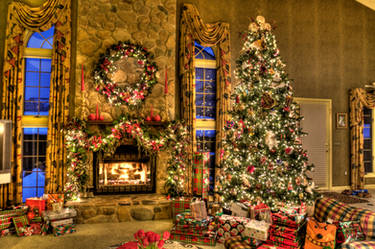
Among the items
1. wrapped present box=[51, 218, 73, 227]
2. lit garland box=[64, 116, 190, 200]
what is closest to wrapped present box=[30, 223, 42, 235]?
wrapped present box=[51, 218, 73, 227]

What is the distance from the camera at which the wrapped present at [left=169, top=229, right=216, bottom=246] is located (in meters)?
3.83

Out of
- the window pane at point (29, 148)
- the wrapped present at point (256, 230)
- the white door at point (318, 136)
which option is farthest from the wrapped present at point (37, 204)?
the white door at point (318, 136)

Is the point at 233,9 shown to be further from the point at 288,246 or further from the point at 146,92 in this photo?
the point at 288,246

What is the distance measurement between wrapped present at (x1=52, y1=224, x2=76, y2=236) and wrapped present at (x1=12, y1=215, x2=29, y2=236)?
1.47ft

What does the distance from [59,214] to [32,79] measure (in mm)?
2821

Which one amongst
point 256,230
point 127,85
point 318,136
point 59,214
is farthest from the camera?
point 318,136

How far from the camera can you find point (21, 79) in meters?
5.18

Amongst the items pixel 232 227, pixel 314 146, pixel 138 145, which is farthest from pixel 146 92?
pixel 314 146

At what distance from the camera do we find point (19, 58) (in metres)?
5.17

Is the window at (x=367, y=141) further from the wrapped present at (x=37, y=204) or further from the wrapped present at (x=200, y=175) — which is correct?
the wrapped present at (x=37, y=204)

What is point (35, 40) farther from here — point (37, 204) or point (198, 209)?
point (198, 209)

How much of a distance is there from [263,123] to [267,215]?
1.36 m

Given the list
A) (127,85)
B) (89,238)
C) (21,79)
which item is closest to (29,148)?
(21,79)

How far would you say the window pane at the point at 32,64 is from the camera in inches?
217
